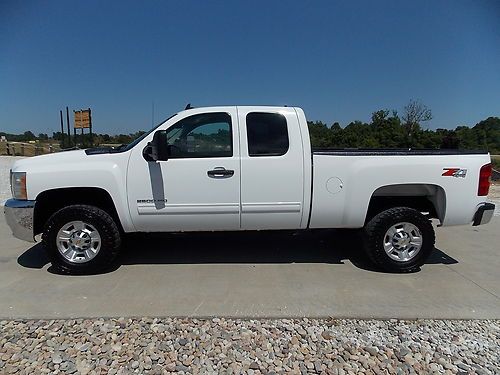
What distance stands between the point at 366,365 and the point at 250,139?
2584 mm

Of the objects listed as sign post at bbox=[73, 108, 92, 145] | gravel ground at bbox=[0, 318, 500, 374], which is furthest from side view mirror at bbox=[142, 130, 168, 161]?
sign post at bbox=[73, 108, 92, 145]

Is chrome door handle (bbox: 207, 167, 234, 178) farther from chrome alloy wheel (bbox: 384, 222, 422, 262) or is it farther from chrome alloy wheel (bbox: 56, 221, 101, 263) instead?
chrome alloy wheel (bbox: 384, 222, 422, 262)

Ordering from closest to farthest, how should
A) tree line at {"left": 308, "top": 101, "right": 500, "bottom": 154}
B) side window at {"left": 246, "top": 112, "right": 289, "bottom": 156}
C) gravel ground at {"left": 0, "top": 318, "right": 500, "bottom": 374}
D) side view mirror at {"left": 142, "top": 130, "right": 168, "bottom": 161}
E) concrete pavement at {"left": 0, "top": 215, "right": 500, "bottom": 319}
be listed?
gravel ground at {"left": 0, "top": 318, "right": 500, "bottom": 374} < concrete pavement at {"left": 0, "top": 215, "right": 500, "bottom": 319} < side view mirror at {"left": 142, "top": 130, "right": 168, "bottom": 161} < side window at {"left": 246, "top": 112, "right": 289, "bottom": 156} < tree line at {"left": 308, "top": 101, "right": 500, "bottom": 154}

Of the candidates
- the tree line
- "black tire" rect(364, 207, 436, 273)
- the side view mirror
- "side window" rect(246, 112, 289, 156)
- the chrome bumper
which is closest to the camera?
the side view mirror

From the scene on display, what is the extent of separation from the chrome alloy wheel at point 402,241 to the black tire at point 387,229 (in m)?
0.04

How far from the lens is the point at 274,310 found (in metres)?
3.24

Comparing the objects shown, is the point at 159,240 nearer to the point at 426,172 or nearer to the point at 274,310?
the point at 274,310

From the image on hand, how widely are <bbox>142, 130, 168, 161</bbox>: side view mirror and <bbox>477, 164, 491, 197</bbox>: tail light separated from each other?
378cm

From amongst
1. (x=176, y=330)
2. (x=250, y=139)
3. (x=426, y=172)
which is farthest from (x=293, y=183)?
(x=176, y=330)

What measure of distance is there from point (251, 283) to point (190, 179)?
4.57ft

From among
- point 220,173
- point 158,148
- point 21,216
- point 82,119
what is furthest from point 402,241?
point 82,119

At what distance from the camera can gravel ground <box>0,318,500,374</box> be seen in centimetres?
247

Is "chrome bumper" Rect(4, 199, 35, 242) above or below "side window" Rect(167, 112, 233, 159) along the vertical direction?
below

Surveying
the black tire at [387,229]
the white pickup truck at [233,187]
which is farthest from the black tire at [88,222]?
the black tire at [387,229]
